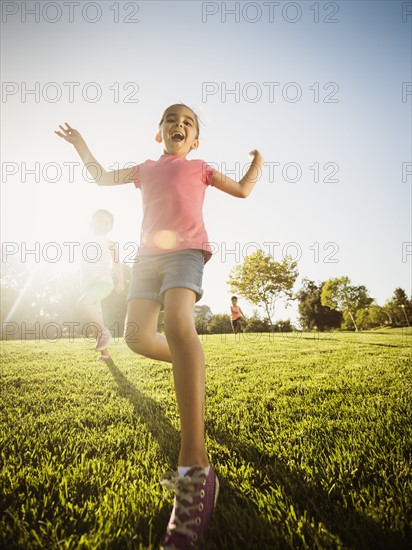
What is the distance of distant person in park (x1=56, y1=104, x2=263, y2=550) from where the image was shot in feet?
4.58

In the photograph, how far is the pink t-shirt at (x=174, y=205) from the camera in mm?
2080

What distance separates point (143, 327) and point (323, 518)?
4.62ft

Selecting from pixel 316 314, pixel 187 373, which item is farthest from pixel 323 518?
pixel 316 314

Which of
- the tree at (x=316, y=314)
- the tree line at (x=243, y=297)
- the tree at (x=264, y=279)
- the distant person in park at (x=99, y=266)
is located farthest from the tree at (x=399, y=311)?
the distant person in park at (x=99, y=266)

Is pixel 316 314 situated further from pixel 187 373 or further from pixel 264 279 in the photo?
pixel 187 373

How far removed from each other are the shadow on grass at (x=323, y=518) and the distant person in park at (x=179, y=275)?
0.31m

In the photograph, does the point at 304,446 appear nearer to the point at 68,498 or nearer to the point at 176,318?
the point at 176,318

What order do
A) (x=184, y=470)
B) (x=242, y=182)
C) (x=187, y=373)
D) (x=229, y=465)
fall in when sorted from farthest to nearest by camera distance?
(x=242, y=182)
(x=229, y=465)
(x=187, y=373)
(x=184, y=470)

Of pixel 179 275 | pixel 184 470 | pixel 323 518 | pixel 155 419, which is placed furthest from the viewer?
pixel 155 419

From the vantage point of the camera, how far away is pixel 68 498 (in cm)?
150

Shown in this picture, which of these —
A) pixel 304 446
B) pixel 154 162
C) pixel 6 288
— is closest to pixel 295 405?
pixel 304 446

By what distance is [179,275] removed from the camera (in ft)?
6.28

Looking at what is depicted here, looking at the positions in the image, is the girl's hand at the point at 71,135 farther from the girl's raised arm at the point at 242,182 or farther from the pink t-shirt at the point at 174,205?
the girl's raised arm at the point at 242,182

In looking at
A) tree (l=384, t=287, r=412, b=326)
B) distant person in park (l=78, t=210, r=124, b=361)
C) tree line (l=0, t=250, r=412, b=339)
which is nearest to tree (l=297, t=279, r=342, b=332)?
tree line (l=0, t=250, r=412, b=339)
